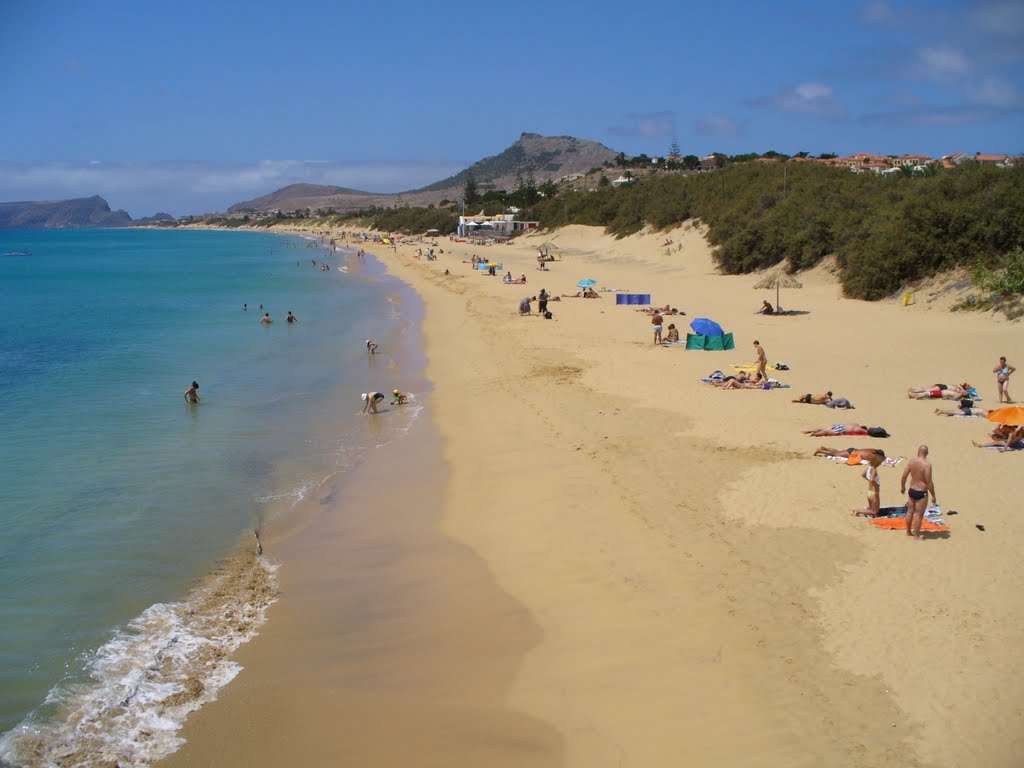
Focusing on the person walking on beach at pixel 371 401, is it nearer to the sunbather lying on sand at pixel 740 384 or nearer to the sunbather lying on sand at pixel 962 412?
the sunbather lying on sand at pixel 740 384

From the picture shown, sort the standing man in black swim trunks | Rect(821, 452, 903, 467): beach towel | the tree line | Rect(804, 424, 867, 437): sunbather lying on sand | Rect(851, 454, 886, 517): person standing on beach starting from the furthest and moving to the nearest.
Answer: the tree line
Rect(804, 424, 867, 437): sunbather lying on sand
Rect(821, 452, 903, 467): beach towel
Rect(851, 454, 886, 517): person standing on beach
the standing man in black swim trunks

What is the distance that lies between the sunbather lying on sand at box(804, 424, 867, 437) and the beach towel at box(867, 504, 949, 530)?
309 centimetres

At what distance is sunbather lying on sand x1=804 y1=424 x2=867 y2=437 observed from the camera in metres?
12.7

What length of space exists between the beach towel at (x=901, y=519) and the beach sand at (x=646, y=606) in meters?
0.19

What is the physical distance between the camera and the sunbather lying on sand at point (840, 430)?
1273cm

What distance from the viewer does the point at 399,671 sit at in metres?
7.36

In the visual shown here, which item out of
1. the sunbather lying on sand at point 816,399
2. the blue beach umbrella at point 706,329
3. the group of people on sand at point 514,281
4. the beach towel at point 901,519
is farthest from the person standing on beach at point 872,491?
the group of people on sand at point 514,281

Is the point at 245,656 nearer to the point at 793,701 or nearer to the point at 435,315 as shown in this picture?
the point at 793,701

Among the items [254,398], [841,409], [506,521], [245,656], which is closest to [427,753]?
[245,656]

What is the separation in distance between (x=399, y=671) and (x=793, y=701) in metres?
3.43

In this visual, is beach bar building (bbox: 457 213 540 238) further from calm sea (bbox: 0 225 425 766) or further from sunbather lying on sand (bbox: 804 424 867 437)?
sunbather lying on sand (bbox: 804 424 867 437)

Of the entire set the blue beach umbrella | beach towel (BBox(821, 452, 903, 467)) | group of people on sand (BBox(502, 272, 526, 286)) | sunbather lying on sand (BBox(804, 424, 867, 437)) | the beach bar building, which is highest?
the beach bar building

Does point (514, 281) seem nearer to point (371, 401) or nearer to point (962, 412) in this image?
point (371, 401)

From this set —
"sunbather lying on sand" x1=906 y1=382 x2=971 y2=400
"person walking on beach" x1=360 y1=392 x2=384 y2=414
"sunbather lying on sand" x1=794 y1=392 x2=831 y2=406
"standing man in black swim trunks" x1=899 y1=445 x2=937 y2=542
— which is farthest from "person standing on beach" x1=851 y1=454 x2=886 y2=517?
"person walking on beach" x1=360 y1=392 x2=384 y2=414
